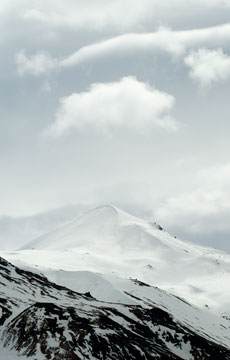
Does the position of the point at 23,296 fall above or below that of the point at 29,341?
above

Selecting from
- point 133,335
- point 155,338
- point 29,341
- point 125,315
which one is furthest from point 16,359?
point 125,315

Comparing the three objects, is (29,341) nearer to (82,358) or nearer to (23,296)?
(82,358)

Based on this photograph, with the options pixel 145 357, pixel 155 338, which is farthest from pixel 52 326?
pixel 155 338

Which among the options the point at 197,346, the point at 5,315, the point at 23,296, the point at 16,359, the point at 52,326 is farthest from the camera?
the point at 23,296

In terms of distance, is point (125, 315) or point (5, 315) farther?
point (125, 315)

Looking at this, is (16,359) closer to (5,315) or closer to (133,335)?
(5,315)

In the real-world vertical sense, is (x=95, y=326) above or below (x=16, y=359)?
above

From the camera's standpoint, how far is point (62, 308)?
127562 millimetres

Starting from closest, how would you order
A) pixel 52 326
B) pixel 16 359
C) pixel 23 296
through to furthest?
1. pixel 16 359
2. pixel 52 326
3. pixel 23 296

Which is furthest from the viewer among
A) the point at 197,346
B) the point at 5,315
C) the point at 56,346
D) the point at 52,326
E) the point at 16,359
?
the point at 197,346

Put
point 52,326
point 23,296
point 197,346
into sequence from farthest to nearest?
1. point 23,296
2. point 197,346
3. point 52,326

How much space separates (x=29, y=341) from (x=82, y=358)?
40.6 feet

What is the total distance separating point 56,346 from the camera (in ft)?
344

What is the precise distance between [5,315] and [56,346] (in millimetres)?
21878
